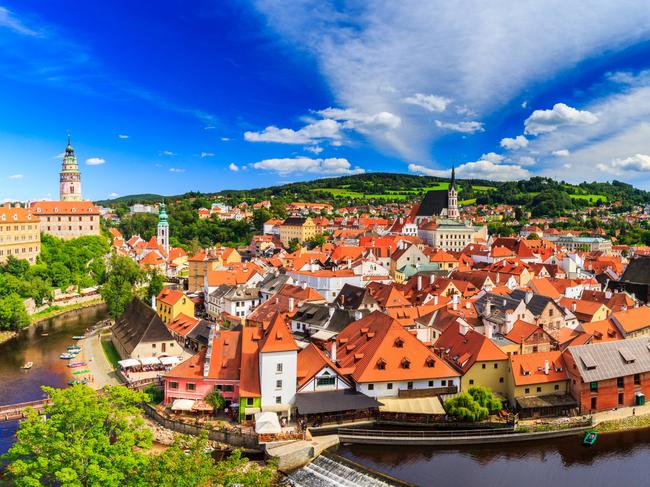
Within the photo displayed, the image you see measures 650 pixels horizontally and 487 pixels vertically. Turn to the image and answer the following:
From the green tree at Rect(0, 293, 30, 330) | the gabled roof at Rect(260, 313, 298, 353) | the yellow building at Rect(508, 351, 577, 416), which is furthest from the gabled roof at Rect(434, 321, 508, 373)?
the green tree at Rect(0, 293, 30, 330)

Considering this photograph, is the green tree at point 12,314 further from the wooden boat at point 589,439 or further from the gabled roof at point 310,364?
the wooden boat at point 589,439

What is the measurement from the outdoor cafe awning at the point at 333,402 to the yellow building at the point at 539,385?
26.8 ft

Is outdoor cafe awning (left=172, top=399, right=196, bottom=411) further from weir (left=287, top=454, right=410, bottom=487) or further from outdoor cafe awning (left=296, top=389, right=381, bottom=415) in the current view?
weir (left=287, top=454, right=410, bottom=487)

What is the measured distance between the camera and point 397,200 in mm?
197375

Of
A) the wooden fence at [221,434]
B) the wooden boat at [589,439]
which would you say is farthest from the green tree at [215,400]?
the wooden boat at [589,439]

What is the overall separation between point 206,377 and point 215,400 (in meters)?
1.55

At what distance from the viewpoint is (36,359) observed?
4319 centimetres

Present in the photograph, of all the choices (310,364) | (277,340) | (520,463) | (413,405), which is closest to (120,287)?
(310,364)

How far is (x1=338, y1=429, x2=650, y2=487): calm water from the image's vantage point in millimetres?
23703

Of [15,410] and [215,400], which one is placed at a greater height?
[215,400]

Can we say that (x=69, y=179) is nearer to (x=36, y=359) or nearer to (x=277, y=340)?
(x=36, y=359)

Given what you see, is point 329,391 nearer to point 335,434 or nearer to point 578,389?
point 335,434

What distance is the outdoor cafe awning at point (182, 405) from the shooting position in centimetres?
2853

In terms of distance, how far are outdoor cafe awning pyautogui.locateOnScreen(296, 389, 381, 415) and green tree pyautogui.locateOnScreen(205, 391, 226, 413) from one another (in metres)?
4.16
